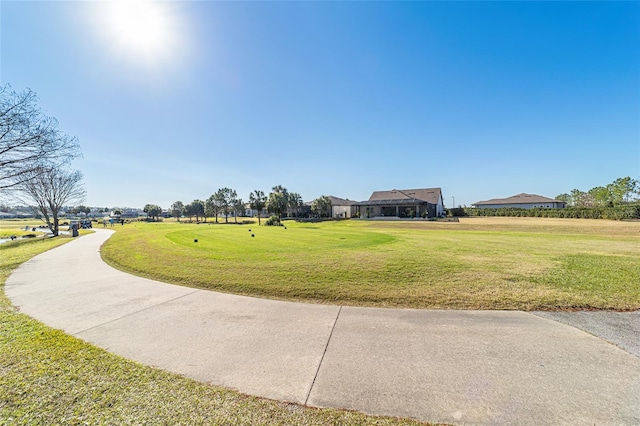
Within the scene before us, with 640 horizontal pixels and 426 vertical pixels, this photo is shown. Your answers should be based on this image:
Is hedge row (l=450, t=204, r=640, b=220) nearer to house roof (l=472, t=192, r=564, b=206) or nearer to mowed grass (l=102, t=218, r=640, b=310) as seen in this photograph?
house roof (l=472, t=192, r=564, b=206)

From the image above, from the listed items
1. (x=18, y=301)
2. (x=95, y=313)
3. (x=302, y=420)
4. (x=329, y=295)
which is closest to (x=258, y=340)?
(x=302, y=420)

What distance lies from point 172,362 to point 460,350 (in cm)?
397

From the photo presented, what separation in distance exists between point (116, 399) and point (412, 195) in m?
55.8

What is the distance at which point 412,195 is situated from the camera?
53250mm

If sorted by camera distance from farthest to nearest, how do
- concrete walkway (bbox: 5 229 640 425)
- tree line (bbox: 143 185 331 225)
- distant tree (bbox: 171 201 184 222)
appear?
distant tree (bbox: 171 201 184 222)
tree line (bbox: 143 185 331 225)
concrete walkway (bbox: 5 229 640 425)

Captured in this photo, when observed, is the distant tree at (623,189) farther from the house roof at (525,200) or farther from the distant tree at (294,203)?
the distant tree at (294,203)

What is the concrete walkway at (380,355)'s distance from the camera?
2.46m

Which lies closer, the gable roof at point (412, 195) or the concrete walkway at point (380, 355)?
the concrete walkway at point (380, 355)

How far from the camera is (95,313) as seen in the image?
494 cm

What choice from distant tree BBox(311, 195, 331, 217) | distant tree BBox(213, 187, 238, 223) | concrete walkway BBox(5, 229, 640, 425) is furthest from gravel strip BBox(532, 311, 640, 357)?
distant tree BBox(213, 187, 238, 223)

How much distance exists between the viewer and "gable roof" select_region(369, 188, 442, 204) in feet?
166

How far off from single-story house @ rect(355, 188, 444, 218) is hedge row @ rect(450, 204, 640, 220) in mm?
9697

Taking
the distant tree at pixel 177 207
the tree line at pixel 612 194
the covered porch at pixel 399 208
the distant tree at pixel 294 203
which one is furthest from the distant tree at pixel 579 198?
the distant tree at pixel 177 207

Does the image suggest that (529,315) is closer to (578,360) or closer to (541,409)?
(578,360)
